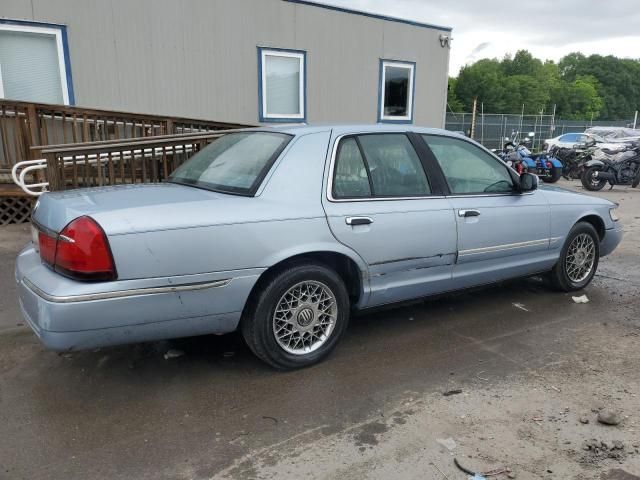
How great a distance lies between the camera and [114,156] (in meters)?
7.55

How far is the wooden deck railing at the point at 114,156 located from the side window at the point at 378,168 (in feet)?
6.35

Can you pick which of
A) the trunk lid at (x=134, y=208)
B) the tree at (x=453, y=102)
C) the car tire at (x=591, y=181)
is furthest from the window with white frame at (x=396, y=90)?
the tree at (x=453, y=102)

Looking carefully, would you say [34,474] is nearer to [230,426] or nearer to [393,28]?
[230,426]

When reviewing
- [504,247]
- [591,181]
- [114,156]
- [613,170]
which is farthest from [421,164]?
[613,170]

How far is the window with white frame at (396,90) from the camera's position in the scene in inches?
455

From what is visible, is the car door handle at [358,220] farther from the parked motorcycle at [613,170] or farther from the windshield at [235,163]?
the parked motorcycle at [613,170]

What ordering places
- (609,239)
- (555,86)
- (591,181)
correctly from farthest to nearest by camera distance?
(555,86)
(591,181)
(609,239)

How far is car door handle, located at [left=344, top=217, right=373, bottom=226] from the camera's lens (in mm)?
3572

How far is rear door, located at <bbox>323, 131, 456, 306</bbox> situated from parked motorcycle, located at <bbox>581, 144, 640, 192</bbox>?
1138cm

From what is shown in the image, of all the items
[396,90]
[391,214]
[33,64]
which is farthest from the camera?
[396,90]

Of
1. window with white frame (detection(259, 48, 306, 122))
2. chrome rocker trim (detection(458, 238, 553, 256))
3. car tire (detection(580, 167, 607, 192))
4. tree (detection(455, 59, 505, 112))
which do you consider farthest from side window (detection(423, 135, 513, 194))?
tree (detection(455, 59, 505, 112))

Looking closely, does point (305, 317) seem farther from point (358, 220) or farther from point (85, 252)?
point (85, 252)

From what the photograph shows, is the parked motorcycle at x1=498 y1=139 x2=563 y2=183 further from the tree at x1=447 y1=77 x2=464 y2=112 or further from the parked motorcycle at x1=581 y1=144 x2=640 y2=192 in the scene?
the tree at x1=447 y1=77 x2=464 y2=112

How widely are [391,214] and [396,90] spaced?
8.81m
